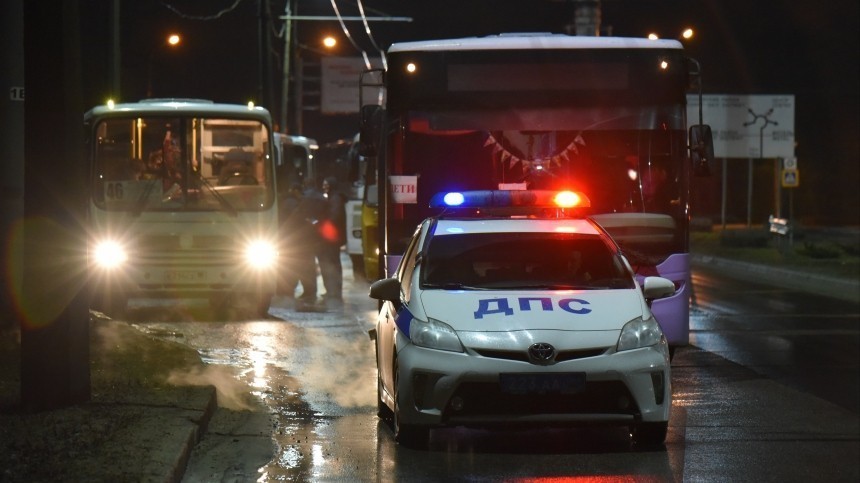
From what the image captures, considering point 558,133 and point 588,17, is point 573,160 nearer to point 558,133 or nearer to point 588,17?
point 558,133

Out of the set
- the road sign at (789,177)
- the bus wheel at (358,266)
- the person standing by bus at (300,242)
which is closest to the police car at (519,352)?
the person standing by bus at (300,242)

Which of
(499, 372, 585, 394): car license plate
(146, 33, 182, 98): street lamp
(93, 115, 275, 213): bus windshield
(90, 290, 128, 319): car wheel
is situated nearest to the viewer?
(499, 372, 585, 394): car license plate

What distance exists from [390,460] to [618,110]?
5.66 meters

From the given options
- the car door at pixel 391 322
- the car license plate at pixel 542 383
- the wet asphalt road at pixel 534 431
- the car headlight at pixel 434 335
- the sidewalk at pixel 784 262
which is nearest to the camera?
the wet asphalt road at pixel 534 431

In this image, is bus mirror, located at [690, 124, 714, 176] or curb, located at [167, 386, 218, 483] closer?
curb, located at [167, 386, 218, 483]

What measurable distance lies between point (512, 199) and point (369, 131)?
2449mm

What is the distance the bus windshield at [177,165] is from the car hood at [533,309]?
9.27m

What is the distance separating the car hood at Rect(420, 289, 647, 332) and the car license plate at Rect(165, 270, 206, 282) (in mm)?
9069

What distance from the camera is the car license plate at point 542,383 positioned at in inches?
330

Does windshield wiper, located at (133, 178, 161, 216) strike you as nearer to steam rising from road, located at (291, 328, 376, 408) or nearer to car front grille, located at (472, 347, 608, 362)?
steam rising from road, located at (291, 328, 376, 408)

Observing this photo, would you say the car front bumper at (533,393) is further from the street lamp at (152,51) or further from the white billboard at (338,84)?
the white billboard at (338,84)

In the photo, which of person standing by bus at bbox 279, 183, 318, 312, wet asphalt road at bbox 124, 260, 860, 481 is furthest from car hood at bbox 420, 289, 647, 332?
person standing by bus at bbox 279, 183, 318, 312

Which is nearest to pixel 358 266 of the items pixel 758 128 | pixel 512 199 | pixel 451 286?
pixel 512 199

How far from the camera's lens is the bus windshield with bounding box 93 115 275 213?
701 inches
